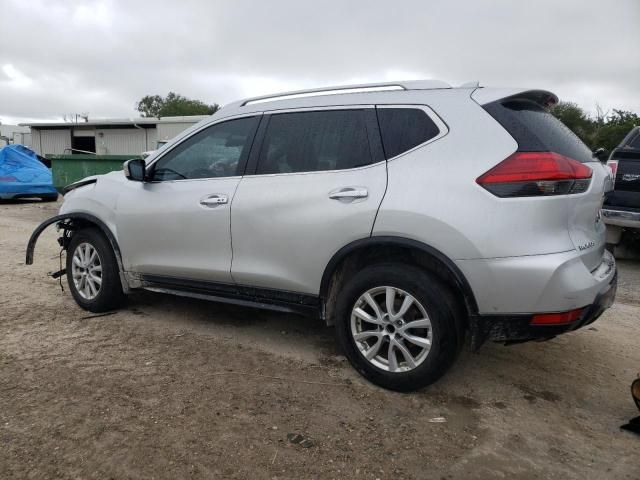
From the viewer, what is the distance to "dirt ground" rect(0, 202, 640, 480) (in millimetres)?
2531

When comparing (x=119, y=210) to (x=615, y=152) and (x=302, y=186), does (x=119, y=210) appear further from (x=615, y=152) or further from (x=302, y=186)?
(x=615, y=152)

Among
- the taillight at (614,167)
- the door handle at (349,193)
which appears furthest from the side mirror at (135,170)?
the taillight at (614,167)

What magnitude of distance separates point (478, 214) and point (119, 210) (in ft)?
9.78

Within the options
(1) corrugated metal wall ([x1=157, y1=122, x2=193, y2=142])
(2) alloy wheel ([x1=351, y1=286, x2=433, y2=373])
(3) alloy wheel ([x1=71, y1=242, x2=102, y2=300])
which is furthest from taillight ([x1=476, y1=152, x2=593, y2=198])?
(1) corrugated metal wall ([x1=157, y1=122, x2=193, y2=142])

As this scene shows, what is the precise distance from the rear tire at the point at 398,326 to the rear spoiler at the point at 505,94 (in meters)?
1.08

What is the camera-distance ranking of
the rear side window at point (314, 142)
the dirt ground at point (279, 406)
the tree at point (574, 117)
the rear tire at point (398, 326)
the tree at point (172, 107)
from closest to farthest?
the dirt ground at point (279, 406), the rear tire at point (398, 326), the rear side window at point (314, 142), the tree at point (574, 117), the tree at point (172, 107)

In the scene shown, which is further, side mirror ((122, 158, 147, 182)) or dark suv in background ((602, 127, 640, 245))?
dark suv in background ((602, 127, 640, 245))

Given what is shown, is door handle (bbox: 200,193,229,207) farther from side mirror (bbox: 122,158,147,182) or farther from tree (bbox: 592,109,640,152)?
tree (bbox: 592,109,640,152)

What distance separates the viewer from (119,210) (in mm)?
4363

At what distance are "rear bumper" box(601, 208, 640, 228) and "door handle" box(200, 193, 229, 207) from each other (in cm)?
493

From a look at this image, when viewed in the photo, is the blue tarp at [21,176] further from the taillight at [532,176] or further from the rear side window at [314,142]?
the taillight at [532,176]

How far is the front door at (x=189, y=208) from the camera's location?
3.83m

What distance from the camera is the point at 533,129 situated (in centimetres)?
295

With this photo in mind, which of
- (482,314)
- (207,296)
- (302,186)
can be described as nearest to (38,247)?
(207,296)
